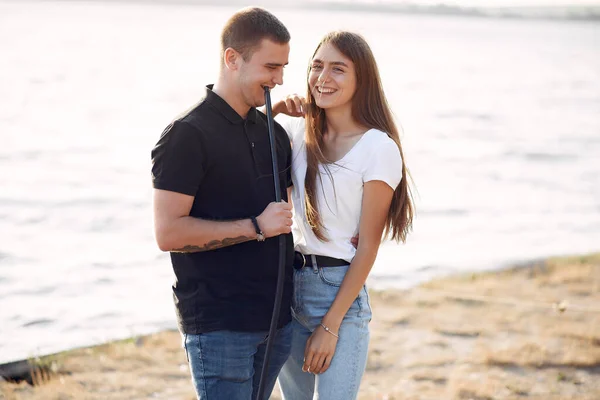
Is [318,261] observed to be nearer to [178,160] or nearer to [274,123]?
[274,123]

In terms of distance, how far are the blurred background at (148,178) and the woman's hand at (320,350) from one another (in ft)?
2.61

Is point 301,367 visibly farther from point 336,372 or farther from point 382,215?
point 382,215

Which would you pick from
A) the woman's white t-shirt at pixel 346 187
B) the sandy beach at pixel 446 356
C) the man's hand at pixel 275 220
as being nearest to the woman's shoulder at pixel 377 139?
the woman's white t-shirt at pixel 346 187

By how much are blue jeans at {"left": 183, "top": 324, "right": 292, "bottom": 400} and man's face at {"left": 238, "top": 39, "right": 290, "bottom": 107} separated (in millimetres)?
764

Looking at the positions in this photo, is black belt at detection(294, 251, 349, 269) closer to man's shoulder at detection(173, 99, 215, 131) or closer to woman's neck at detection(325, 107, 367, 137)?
woman's neck at detection(325, 107, 367, 137)

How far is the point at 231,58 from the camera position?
2.69 meters

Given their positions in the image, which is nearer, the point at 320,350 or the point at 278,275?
the point at 278,275

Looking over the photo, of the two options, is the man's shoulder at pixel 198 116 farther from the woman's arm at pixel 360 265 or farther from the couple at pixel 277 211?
the woman's arm at pixel 360 265

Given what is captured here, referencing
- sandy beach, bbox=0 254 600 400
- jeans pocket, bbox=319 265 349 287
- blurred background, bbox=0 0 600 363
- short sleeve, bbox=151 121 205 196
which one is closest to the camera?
short sleeve, bbox=151 121 205 196

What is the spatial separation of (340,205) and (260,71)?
52 centimetres

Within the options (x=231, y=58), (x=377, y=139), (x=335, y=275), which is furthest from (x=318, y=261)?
(x=231, y=58)

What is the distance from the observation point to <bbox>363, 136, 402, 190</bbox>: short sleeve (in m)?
2.71

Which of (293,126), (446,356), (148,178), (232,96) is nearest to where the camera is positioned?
(232,96)

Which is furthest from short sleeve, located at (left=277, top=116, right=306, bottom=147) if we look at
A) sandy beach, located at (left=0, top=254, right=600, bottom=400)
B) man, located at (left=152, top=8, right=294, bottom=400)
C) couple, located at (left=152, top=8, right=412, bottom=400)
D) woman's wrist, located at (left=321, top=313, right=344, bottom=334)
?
sandy beach, located at (left=0, top=254, right=600, bottom=400)
